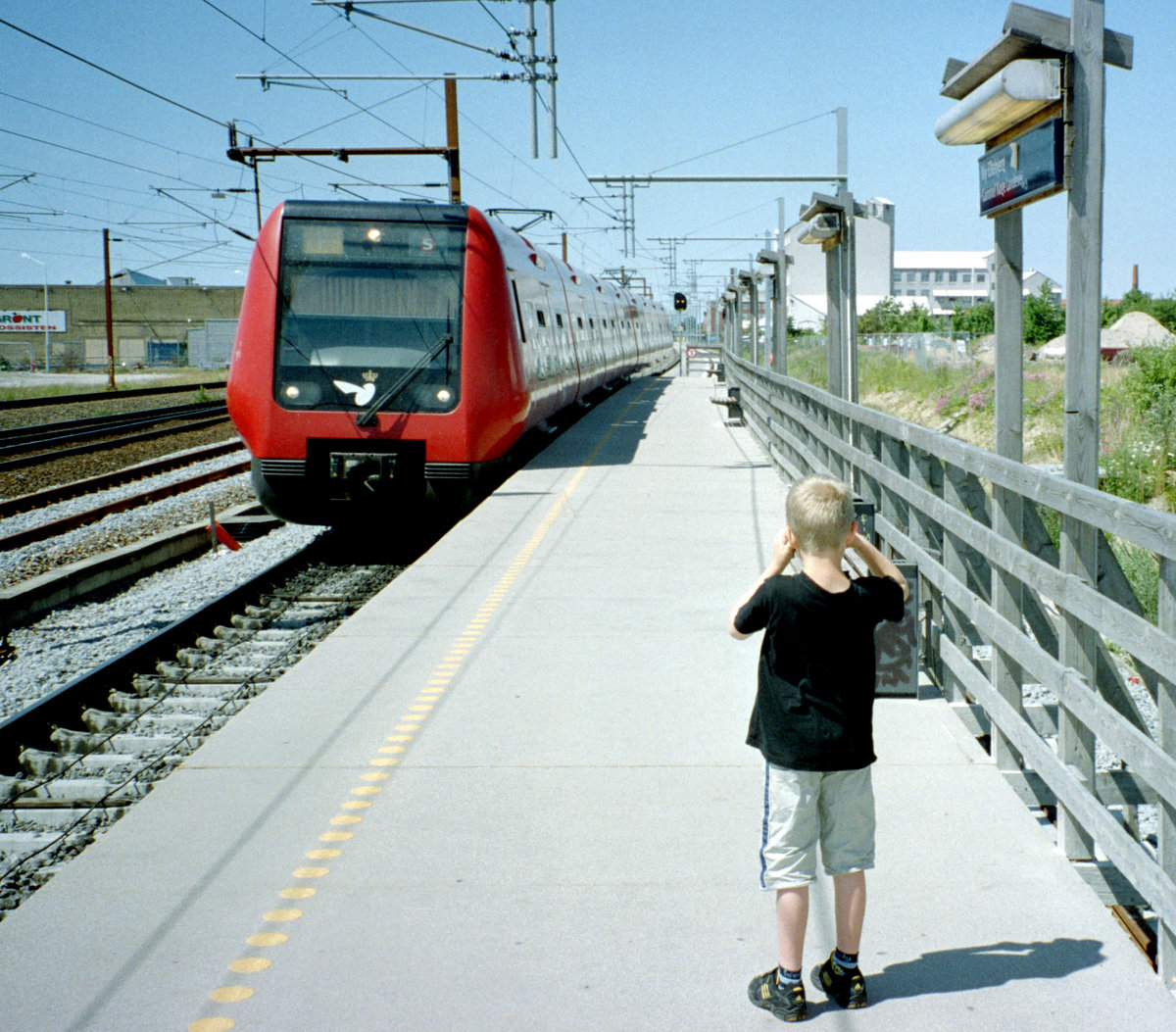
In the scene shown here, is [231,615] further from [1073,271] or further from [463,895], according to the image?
[1073,271]

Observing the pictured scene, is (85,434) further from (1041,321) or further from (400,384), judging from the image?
(1041,321)

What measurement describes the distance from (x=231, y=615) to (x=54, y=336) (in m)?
79.0

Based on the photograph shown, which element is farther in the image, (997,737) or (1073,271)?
(997,737)

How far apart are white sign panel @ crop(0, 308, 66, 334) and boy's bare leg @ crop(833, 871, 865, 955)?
8259 centimetres

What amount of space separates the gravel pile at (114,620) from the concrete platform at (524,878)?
7.76ft

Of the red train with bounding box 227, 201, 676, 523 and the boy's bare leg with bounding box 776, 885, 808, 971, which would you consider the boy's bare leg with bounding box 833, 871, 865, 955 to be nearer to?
the boy's bare leg with bounding box 776, 885, 808, 971

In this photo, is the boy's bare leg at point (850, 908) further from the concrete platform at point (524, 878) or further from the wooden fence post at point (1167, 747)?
the wooden fence post at point (1167, 747)

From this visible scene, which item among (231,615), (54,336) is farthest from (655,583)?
(54,336)

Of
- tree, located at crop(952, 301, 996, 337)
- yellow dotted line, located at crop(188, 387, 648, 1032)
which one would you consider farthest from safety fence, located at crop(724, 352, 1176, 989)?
tree, located at crop(952, 301, 996, 337)

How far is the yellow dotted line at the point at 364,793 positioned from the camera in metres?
3.22

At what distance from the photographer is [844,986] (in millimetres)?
3137

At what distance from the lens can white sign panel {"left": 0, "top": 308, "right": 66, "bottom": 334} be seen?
7919cm

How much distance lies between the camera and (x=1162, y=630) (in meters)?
3.02

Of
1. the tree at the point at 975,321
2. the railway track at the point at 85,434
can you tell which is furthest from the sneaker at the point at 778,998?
the tree at the point at 975,321
